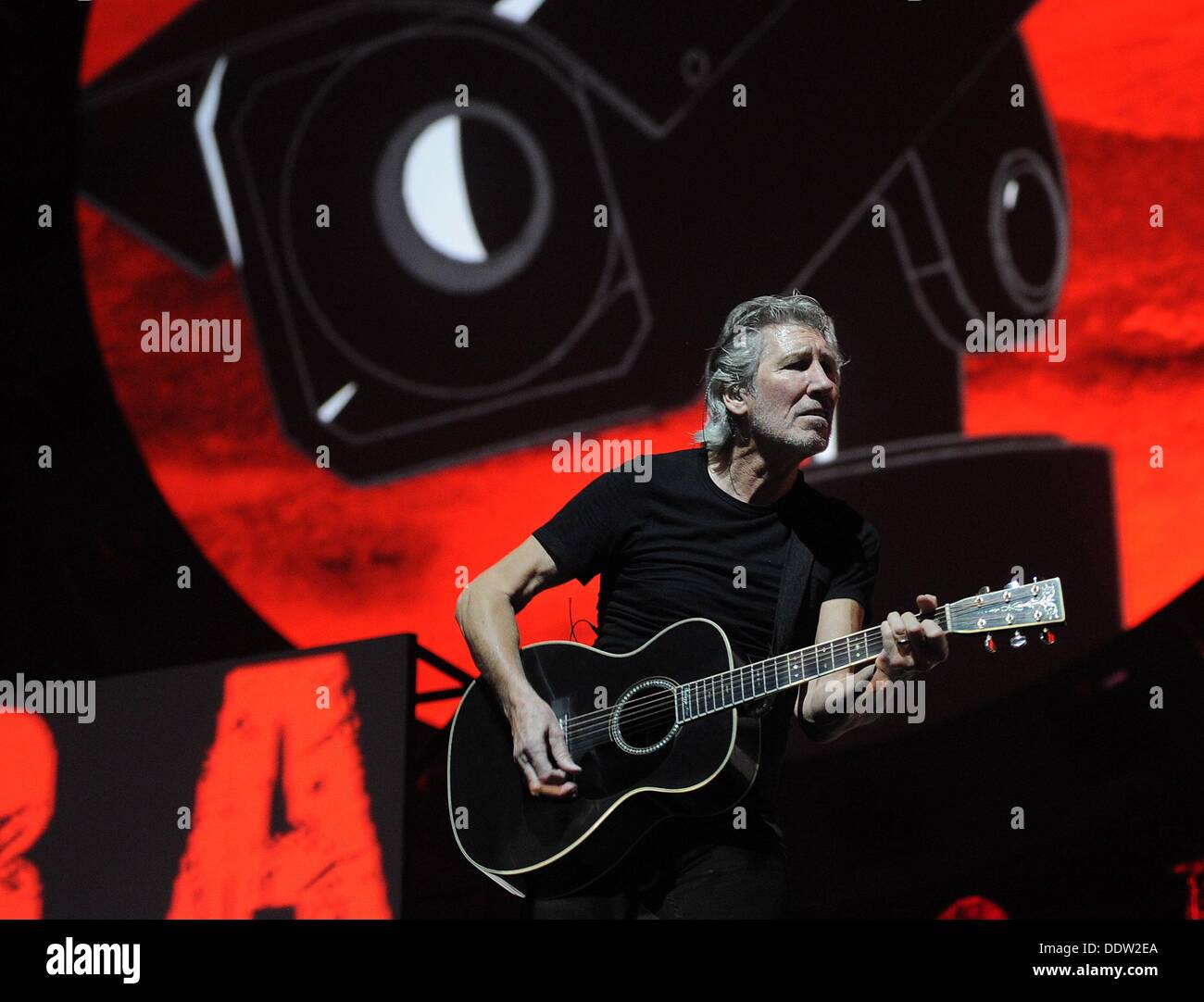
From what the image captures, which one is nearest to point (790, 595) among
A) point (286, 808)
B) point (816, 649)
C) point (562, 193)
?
point (816, 649)

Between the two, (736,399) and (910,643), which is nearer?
(910,643)

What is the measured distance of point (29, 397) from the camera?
5.52 m

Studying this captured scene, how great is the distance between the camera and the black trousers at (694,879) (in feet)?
8.62

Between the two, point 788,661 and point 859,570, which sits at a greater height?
point 859,570

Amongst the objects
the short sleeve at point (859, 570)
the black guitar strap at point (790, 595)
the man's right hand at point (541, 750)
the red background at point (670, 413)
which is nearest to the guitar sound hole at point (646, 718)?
the man's right hand at point (541, 750)

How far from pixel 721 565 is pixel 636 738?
42cm

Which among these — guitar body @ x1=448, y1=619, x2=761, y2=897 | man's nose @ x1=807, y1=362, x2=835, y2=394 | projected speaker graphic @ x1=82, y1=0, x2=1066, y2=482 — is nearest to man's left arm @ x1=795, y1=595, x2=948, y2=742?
guitar body @ x1=448, y1=619, x2=761, y2=897

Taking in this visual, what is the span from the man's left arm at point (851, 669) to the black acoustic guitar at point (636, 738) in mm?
61

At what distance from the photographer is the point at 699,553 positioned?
117 inches

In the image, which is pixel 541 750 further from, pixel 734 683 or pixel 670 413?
pixel 670 413

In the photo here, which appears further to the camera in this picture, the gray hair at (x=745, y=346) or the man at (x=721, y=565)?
the gray hair at (x=745, y=346)

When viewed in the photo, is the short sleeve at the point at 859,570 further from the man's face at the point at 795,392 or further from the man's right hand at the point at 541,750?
the man's right hand at the point at 541,750

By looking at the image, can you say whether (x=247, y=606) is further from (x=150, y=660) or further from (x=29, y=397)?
(x=29, y=397)

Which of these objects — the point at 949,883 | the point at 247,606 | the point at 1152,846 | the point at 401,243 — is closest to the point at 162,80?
the point at 401,243
